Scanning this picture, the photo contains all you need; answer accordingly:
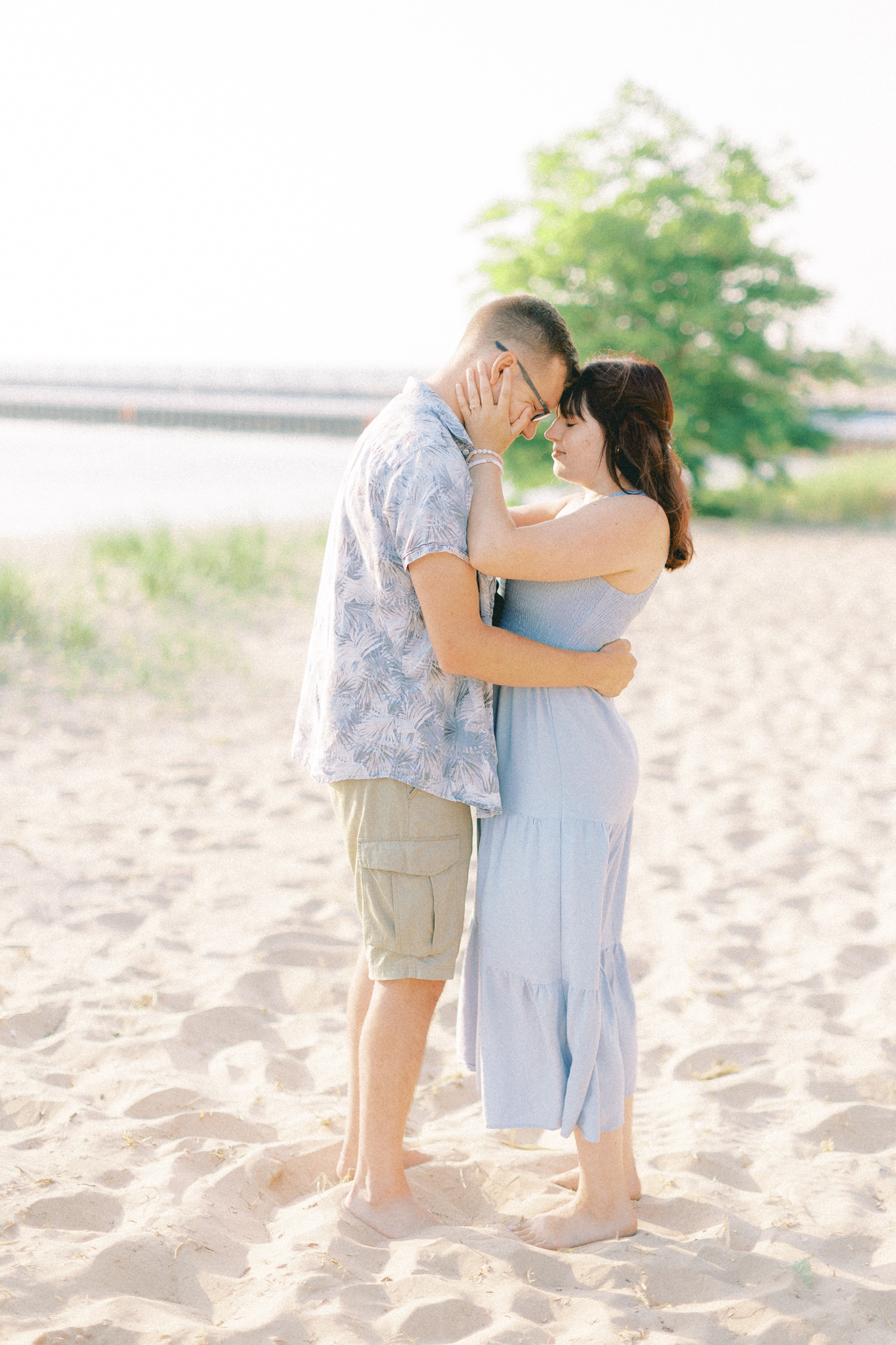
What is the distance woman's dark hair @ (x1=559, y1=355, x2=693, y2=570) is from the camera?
2.15m

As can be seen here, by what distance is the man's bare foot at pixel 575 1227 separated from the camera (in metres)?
2.19

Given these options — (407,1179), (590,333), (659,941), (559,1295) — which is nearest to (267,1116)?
(407,1179)

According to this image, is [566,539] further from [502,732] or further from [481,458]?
[502,732]

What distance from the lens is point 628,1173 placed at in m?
2.36

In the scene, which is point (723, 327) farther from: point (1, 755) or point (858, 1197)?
point (858, 1197)

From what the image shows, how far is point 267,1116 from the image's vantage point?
8.66 feet

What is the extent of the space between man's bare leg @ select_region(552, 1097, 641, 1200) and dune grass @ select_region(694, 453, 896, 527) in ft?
46.8

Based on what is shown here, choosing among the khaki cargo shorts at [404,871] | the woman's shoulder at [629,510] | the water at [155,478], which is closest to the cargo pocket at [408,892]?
the khaki cargo shorts at [404,871]

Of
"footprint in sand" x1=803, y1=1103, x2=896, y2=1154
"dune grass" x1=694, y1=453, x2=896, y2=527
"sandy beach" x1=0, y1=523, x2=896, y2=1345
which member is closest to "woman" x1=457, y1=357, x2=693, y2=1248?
"sandy beach" x1=0, y1=523, x2=896, y2=1345

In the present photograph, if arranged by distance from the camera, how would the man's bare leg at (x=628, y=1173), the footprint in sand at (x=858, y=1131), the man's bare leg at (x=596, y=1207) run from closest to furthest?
the man's bare leg at (x=596, y=1207) < the man's bare leg at (x=628, y=1173) < the footprint in sand at (x=858, y=1131)

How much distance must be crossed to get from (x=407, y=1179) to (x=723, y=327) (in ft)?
52.3

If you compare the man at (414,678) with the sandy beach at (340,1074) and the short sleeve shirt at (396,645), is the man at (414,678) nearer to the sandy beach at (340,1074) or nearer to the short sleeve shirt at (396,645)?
the short sleeve shirt at (396,645)

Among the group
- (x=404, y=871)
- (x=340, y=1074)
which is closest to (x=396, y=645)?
(x=404, y=871)

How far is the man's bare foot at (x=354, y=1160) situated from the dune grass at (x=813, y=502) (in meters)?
14.3
